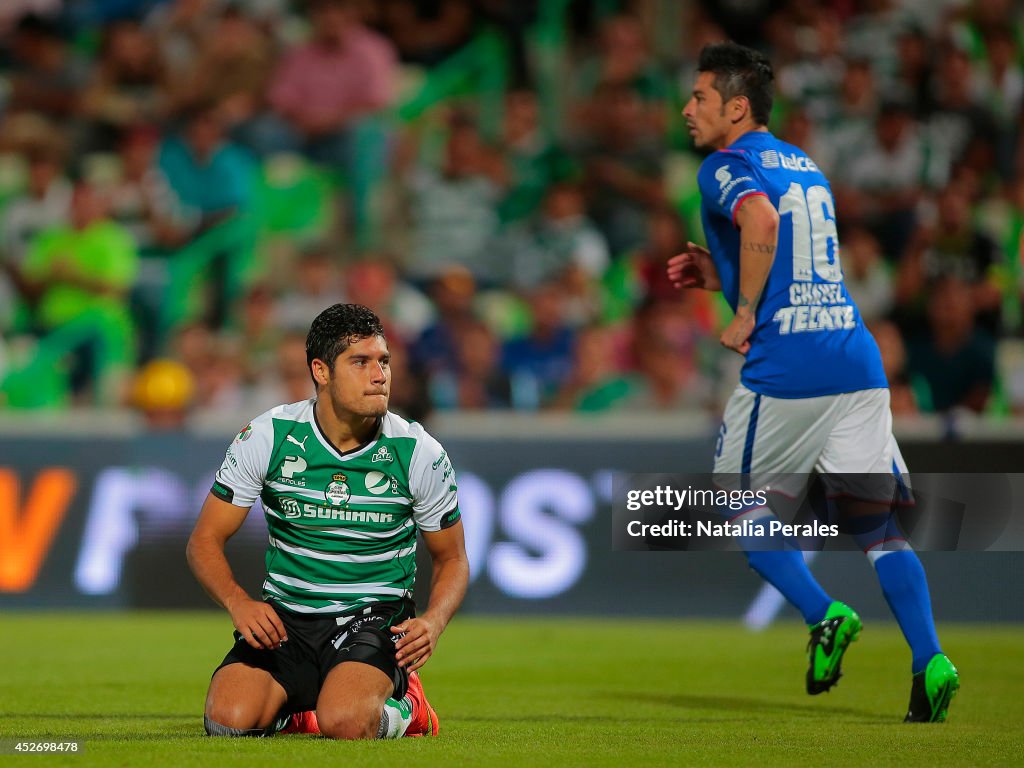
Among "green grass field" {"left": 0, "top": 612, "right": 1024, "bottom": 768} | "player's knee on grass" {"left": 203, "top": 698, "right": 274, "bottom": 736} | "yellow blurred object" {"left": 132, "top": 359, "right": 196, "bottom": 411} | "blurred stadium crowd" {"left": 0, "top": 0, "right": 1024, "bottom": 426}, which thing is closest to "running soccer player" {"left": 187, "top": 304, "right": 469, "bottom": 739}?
"player's knee on grass" {"left": 203, "top": 698, "right": 274, "bottom": 736}

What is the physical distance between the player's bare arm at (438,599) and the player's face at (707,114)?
2149 mm

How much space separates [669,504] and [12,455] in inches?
205

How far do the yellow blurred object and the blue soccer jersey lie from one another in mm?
6567

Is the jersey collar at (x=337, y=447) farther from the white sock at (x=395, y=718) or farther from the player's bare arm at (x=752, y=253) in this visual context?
the player's bare arm at (x=752, y=253)

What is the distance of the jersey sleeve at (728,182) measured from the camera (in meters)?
6.52

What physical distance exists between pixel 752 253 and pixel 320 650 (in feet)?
7.72

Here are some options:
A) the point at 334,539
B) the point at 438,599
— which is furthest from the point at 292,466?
the point at 438,599

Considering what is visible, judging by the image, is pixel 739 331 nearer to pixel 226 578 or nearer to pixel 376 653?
pixel 376 653

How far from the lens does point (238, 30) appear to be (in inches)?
621

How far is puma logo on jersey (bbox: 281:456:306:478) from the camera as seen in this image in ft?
18.7

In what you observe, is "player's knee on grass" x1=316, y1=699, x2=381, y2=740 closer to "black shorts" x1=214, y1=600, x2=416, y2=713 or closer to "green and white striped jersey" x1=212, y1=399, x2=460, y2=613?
"black shorts" x1=214, y1=600, x2=416, y2=713

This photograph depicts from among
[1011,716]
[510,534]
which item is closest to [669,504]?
[510,534]

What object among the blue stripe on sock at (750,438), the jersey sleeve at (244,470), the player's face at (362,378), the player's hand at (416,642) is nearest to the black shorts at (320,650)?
the player's hand at (416,642)

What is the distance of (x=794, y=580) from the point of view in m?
6.62
